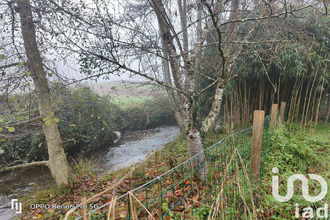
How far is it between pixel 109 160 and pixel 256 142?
490 cm

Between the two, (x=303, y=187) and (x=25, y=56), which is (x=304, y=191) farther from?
(x=25, y=56)

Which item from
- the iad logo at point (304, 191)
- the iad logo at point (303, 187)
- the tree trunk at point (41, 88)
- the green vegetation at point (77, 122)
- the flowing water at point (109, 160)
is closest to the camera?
the iad logo at point (304, 191)

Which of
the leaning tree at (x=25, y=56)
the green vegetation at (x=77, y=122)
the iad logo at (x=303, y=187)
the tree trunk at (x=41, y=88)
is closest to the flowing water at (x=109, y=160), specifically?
the green vegetation at (x=77, y=122)

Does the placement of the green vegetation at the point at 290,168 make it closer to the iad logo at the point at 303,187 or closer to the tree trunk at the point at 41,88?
the iad logo at the point at 303,187

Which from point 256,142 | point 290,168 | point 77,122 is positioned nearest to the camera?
point 256,142

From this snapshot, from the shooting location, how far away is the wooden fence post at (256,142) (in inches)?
95.7

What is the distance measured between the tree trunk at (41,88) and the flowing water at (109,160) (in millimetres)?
774

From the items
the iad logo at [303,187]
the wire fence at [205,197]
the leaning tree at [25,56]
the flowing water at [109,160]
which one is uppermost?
the leaning tree at [25,56]

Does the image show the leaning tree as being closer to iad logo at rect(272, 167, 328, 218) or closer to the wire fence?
the wire fence

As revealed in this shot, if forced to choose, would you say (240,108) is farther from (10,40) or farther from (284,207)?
(10,40)

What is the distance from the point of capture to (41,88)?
2.89 metres

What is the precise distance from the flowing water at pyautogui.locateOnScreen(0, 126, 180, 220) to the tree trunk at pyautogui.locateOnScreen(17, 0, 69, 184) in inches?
30.5

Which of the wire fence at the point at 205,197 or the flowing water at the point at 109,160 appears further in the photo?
the flowing water at the point at 109,160

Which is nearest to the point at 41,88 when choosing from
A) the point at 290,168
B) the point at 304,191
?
the point at 304,191
